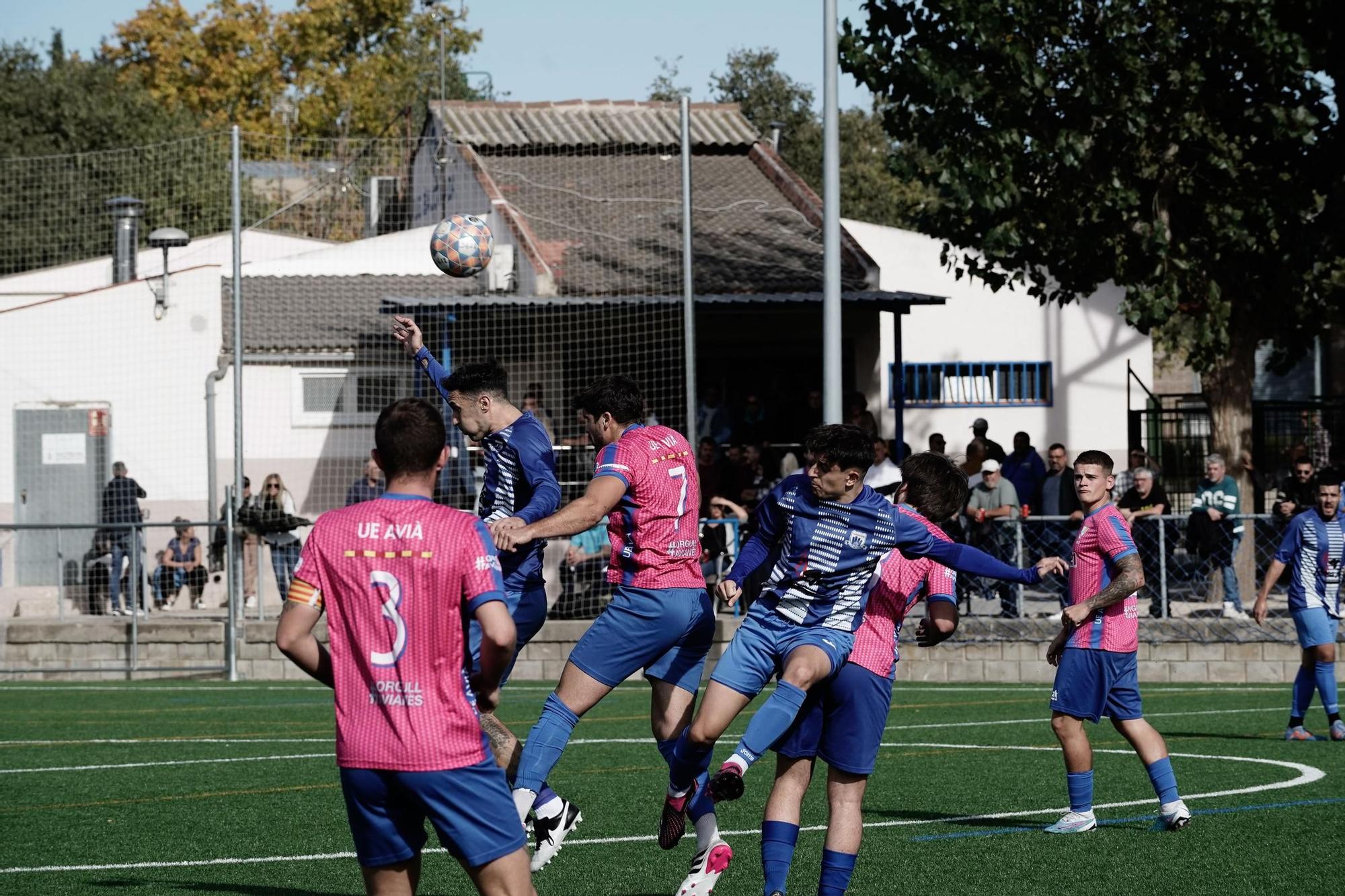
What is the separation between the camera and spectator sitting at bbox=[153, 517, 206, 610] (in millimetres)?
18469

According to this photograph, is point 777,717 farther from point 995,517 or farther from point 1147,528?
point 1147,528

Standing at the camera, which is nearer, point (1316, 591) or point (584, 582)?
point (1316, 591)

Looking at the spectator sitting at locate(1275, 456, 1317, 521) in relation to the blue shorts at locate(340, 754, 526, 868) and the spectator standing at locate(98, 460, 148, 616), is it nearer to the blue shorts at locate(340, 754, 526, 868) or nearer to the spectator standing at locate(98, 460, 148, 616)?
the spectator standing at locate(98, 460, 148, 616)

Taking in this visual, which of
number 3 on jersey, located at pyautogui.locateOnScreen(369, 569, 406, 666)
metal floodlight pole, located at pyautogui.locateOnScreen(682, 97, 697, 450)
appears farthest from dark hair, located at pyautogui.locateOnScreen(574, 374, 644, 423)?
metal floodlight pole, located at pyautogui.locateOnScreen(682, 97, 697, 450)

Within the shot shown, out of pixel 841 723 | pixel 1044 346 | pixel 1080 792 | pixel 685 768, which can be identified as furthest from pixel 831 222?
pixel 1044 346

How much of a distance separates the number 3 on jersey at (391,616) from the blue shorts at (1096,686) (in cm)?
482

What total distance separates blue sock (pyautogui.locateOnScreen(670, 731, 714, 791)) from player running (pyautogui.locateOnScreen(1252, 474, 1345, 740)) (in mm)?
6566

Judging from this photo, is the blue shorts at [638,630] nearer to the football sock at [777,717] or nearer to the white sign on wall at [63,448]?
the football sock at [777,717]

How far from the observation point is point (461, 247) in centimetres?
1178

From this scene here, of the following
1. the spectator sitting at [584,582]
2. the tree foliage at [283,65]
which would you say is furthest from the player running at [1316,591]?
A: the tree foliage at [283,65]

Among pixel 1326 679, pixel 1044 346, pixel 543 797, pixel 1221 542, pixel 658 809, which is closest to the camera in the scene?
pixel 543 797

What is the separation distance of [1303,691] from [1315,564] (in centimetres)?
93

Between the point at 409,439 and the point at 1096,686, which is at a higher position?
the point at 409,439

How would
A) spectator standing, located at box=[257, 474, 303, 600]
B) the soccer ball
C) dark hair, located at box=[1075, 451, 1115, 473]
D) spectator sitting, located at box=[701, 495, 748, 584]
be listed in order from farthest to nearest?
1. spectator standing, located at box=[257, 474, 303, 600]
2. spectator sitting, located at box=[701, 495, 748, 584]
3. the soccer ball
4. dark hair, located at box=[1075, 451, 1115, 473]
